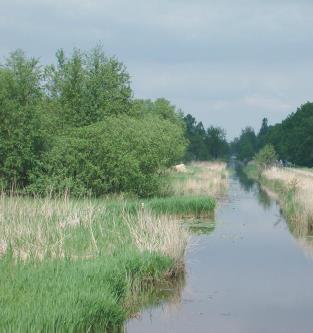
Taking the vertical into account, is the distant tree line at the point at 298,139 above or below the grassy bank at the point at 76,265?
above

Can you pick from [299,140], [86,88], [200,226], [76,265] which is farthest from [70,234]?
[299,140]

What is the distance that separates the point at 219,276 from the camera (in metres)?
15.1

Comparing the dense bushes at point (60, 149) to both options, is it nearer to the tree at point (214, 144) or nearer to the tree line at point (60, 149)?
the tree line at point (60, 149)

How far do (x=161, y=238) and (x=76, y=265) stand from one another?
305cm

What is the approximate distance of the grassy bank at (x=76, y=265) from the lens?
8812mm

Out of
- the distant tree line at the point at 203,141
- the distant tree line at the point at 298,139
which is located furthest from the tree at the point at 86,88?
the distant tree line at the point at 203,141

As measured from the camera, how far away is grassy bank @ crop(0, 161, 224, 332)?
8.81m

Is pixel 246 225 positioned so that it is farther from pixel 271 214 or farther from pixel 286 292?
pixel 286 292

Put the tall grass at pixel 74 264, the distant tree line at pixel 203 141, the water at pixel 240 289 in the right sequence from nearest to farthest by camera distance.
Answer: the tall grass at pixel 74 264 < the water at pixel 240 289 < the distant tree line at pixel 203 141

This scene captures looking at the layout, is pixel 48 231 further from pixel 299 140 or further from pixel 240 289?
pixel 299 140

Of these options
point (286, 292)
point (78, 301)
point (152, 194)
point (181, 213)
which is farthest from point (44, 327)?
point (152, 194)

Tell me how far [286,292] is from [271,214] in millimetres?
16549

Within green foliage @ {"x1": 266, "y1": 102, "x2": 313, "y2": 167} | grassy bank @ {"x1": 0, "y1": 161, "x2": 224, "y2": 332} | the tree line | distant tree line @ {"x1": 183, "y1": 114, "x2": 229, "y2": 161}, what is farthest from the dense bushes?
distant tree line @ {"x1": 183, "y1": 114, "x2": 229, "y2": 161}

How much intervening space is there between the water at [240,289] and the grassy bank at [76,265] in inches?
26.8
